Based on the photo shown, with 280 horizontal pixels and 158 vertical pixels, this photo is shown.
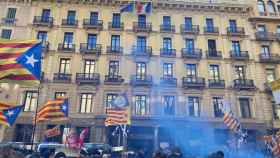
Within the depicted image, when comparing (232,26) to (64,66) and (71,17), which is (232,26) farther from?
(64,66)

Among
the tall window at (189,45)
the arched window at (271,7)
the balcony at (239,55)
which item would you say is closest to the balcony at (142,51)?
the tall window at (189,45)

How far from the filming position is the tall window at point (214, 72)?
28220 millimetres

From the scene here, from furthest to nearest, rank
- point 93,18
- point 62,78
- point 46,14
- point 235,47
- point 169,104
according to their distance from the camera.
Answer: point 235,47 < point 93,18 < point 46,14 < point 169,104 < point 62,78

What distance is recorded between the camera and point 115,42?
28672 millimetres

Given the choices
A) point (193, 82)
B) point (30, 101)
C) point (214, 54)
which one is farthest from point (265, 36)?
point (30, 101)

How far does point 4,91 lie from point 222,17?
27.7m

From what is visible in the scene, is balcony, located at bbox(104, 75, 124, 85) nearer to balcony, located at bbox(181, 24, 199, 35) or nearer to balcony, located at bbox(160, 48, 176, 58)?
balcony, located at bbox(160, 48, 176, 58)

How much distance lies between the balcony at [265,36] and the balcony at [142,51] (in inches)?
558

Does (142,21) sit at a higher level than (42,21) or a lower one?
higher

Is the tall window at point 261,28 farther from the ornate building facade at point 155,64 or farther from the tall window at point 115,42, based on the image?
the tall window at point 115,42

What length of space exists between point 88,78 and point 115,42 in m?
5.76

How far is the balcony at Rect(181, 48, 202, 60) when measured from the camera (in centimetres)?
2844

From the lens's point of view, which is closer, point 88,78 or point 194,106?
point 88,78

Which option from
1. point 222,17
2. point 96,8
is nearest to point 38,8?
point 96,8
